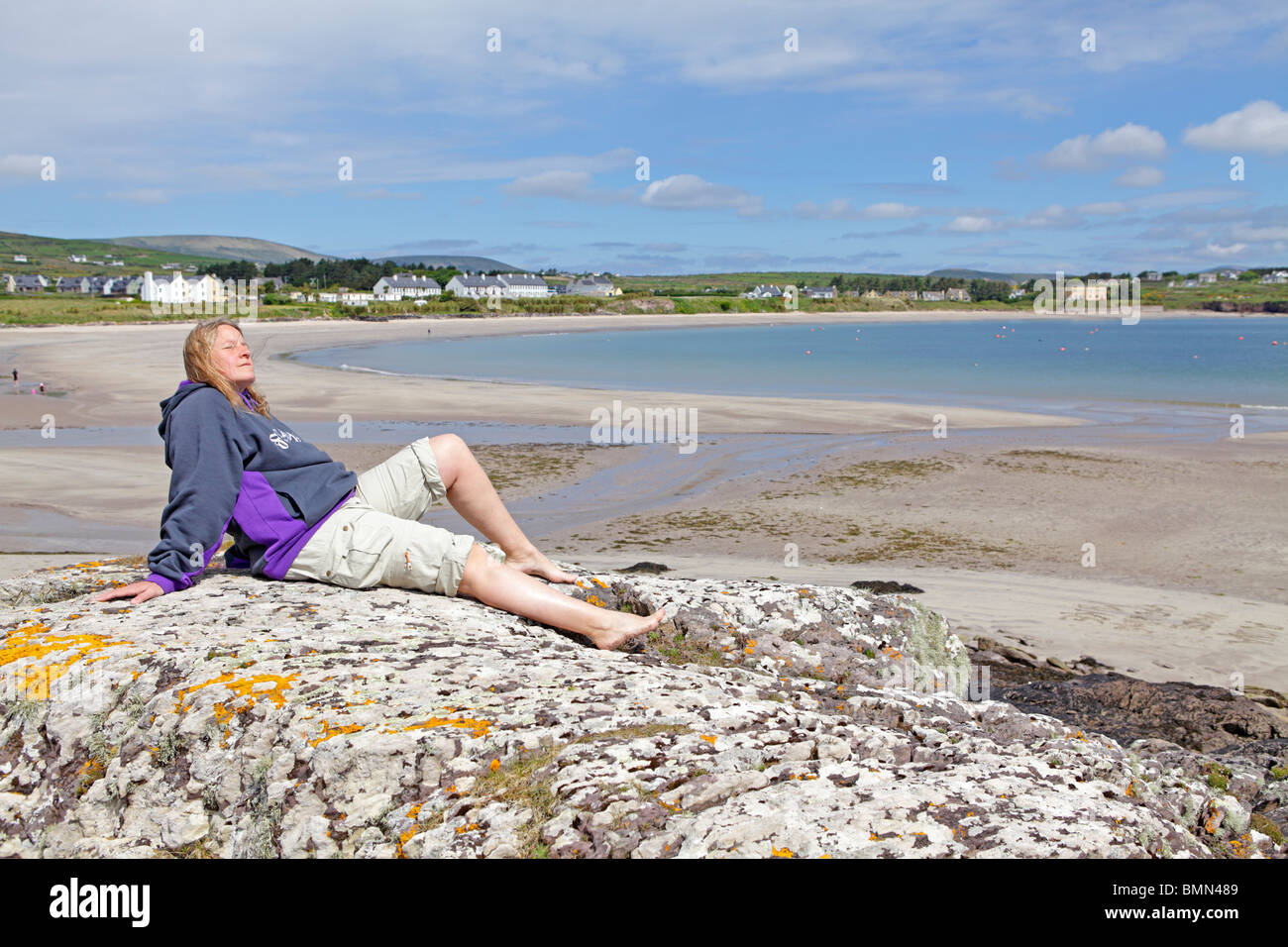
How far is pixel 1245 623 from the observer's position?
10.8m

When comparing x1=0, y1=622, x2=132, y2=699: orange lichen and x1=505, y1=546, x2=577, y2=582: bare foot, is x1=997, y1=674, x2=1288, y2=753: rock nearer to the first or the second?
x1=505, y1=546, x2=577, y2=582: bare foot

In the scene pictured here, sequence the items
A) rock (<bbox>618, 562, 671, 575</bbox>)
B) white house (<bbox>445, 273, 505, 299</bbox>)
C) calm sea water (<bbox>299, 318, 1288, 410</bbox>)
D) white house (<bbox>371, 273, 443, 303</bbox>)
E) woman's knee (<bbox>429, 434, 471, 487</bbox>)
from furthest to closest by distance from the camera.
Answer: white house (<bbox>445, 273, 505, 299</bbox>) → white house (<bbox>371, 273, 443, 303</bbox>) → calm sea water (<bbox>299, 318, 1288, 410</bbox>) → rock (<bbox>618, 562, 671, 575</bbox>) → woman's knee (<bbox>429, 434, 471, 487</bbox>)

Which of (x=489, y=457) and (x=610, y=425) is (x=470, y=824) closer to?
(x=489, y=457)

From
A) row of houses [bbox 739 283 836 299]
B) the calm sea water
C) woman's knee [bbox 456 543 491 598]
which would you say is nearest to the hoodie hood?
woman's knee [bbox 456 543 491 598]

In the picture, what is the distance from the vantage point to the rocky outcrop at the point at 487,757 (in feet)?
10.6

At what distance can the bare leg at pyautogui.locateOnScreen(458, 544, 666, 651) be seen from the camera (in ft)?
17.3

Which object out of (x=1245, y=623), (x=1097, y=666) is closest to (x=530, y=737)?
(x=1097, y=666)

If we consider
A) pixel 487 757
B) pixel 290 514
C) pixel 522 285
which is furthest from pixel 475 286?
pixel 487 757

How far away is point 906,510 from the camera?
57.1ft

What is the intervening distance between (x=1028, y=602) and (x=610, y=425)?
1822 cm

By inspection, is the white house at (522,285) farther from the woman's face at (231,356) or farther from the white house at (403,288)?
the woman's face at (231,356)

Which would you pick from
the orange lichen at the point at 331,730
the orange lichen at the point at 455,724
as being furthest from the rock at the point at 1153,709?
the orange lichen at the point at 331,730

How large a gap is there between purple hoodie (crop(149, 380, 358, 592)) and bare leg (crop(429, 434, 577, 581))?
0.57 metres

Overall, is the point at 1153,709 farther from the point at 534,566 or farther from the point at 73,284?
the point at 73,284
